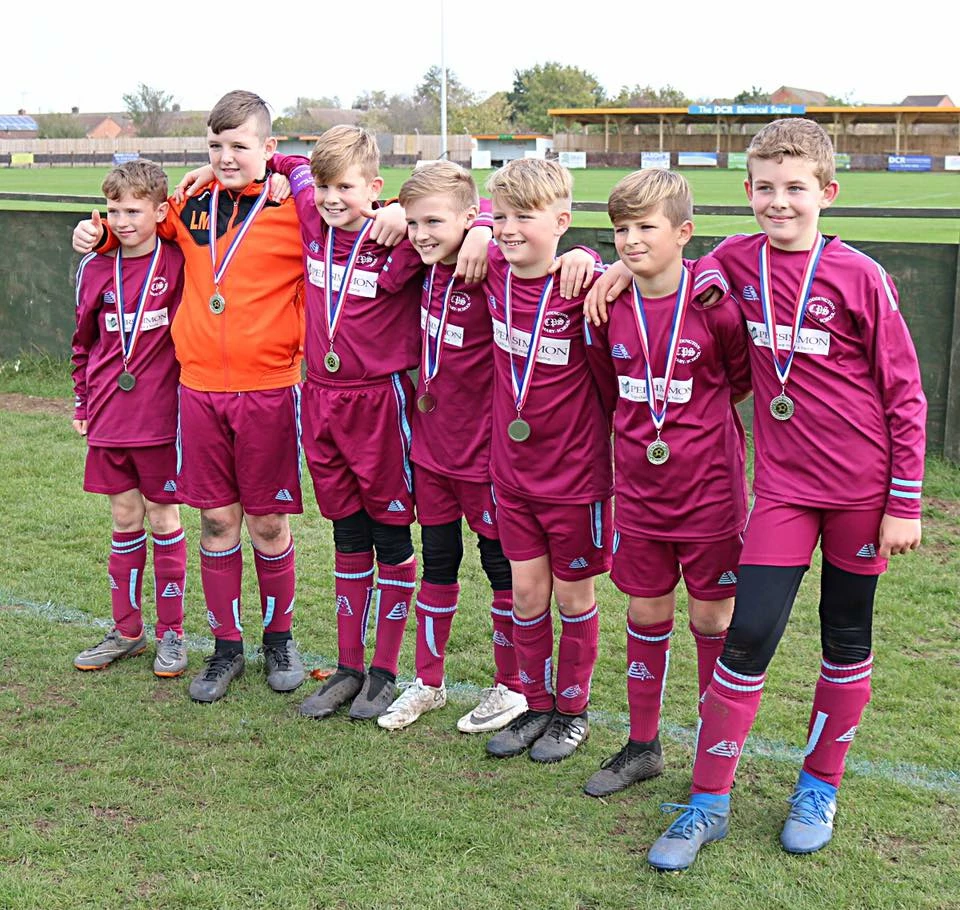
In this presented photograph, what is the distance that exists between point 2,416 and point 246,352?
5.50m

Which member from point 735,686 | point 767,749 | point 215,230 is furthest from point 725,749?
point 215,230

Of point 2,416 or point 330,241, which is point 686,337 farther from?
point 2,416

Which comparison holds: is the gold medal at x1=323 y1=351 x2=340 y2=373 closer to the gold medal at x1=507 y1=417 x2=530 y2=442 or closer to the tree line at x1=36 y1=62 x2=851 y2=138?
the gold medal at x1=507 y1=417 x2=530 y2=442

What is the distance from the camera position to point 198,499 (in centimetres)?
436

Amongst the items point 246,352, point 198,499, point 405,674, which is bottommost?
point 405,674

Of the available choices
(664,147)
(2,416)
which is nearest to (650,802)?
(2,416)

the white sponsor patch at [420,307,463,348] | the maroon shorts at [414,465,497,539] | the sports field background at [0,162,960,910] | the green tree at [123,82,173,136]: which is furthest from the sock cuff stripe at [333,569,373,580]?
the green tree at [123,82,173,136]

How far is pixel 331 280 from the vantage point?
401 cm

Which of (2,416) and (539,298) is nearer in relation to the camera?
(539,298)

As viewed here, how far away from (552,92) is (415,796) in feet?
310

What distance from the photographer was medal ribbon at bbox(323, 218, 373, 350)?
3977 mm

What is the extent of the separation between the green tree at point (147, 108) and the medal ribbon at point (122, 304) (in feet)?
289

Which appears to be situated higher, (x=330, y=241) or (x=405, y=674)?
(x=330, y=241)

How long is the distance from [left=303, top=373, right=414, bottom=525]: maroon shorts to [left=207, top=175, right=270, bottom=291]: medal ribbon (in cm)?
53
